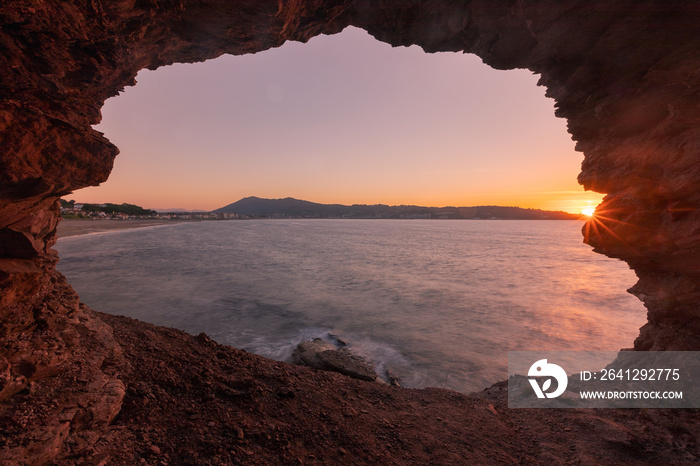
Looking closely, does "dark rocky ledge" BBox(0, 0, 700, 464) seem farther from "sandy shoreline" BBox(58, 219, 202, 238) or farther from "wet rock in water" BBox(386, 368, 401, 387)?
"sandy shoreline" BBox(58, 219, 202, 238)

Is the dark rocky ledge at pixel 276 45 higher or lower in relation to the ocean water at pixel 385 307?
higher

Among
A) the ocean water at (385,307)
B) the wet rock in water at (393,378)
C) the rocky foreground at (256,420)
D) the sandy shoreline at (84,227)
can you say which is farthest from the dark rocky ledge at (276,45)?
the sandy shoreline at (84,227)

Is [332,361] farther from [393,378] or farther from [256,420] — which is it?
[256,420]

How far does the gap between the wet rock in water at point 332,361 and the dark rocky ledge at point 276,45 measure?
6.06ft

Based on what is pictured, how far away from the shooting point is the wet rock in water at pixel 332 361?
934 cm

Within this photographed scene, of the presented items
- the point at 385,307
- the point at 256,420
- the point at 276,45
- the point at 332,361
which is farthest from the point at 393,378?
the point at 276,45

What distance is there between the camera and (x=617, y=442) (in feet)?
18.1

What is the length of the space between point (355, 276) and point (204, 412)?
89.8 ft

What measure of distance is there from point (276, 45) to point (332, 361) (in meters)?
10.9

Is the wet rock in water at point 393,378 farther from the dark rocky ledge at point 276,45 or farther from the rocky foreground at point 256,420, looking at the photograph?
the rocky foreground at point 256,420

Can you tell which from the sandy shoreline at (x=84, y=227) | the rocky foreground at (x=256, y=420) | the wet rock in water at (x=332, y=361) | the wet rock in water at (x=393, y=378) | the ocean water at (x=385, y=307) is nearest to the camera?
the rocky foreground at (x=256, y=420)

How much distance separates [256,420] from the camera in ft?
16.6

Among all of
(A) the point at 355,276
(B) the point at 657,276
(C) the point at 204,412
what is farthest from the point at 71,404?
(A) the point at 355,276

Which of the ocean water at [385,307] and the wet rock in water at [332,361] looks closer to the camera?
the wet rock in water at [332,361]
